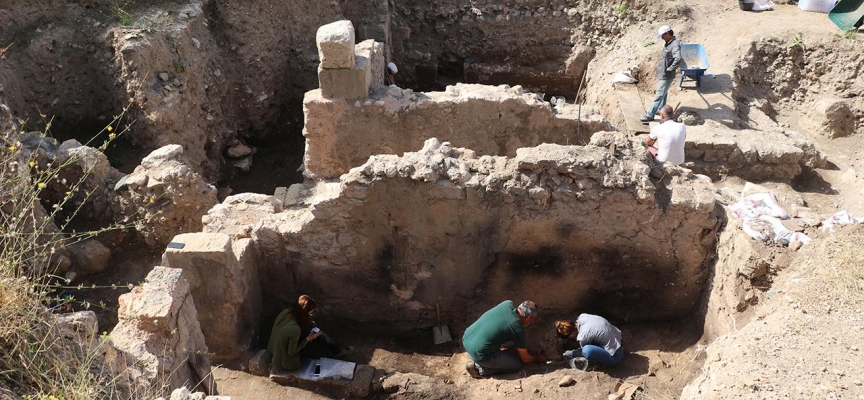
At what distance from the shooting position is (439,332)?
654 centimetres

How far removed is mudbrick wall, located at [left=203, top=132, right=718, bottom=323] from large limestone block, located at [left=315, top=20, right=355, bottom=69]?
76.2 inches

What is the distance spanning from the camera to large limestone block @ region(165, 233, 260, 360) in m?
5.51

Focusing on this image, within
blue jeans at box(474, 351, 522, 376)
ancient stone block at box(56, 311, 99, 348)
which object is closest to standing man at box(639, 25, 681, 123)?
blue jeans at box(474, 351, 522, 376)

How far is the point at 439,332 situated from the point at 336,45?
338 centimetres

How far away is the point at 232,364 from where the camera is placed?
6.05 meters

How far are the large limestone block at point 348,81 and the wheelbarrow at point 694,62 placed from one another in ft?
16.5

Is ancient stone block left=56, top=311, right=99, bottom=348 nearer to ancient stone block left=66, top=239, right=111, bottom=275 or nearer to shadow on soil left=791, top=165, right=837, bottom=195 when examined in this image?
ancient stone block left=66, top=239, right=111, bottom=275

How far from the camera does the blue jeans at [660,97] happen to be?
933cm

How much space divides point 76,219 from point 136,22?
299 centimetres

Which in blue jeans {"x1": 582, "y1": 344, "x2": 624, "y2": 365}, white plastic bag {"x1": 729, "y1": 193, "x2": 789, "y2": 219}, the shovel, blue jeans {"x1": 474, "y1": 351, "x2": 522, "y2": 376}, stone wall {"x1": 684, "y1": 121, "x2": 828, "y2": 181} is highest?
white plastic bag {"x1": 729, "y1": 193, "x2": 789, "y2": 219}

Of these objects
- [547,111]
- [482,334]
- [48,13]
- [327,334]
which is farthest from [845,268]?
[48,13]

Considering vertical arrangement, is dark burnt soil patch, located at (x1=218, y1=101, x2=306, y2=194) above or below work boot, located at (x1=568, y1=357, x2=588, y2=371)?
below

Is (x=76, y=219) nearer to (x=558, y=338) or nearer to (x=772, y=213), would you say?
(x=558, y=338)

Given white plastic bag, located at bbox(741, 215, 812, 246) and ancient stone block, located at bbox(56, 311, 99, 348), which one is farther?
white plastic bag, located at bbox(741, 215, 812, 246)
